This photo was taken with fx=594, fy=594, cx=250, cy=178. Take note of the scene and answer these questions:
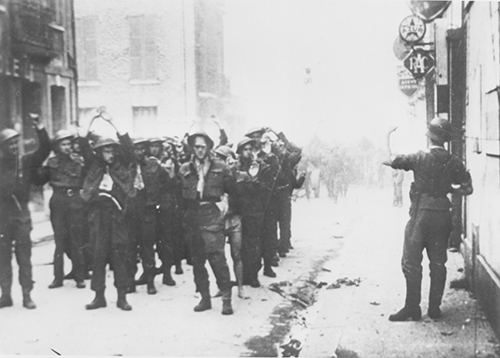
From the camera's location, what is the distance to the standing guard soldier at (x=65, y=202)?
628 cm

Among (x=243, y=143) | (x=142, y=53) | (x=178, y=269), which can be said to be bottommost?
(x=178, y=269)

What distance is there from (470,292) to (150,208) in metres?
3.41

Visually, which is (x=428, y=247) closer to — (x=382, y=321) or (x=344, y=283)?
→ (x=382, y=321)

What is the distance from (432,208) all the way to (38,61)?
7699mm

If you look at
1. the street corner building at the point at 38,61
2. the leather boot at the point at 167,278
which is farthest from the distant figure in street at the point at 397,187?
the street corner building at the point at 38,61

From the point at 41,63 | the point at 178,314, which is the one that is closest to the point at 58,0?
the point at 41,63

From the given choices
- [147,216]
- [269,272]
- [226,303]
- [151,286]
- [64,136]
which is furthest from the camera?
[269,272]

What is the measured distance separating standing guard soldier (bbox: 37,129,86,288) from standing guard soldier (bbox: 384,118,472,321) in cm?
337

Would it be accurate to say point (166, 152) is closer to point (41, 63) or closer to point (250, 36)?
point (250, 36)

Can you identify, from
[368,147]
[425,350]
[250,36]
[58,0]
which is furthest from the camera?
[58,0]

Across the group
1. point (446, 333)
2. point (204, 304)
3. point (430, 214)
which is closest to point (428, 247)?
point (430, 214)

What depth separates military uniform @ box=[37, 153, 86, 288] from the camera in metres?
6.28

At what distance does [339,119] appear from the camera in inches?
Answer: 245

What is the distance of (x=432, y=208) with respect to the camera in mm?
4902
